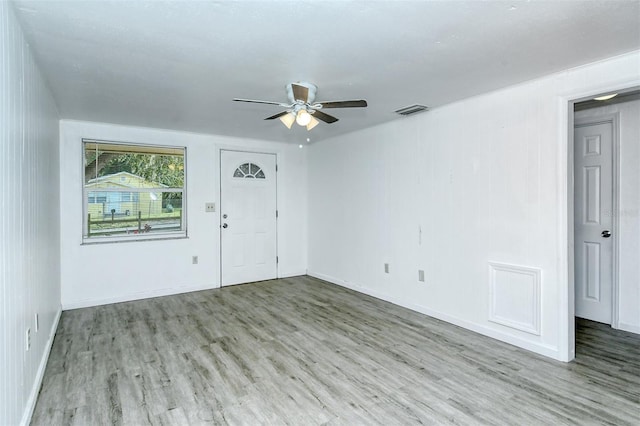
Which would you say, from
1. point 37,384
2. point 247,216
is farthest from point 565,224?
point 247,216

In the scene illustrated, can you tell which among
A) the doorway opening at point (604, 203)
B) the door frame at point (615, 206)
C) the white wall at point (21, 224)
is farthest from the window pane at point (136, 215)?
the door frame at point (615, 206)

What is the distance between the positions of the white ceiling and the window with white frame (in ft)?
3.86

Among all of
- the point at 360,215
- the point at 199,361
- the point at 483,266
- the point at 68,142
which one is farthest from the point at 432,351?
the point at 68,142

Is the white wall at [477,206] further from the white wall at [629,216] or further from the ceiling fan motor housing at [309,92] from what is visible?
the ceiling fan motor housing at [309,92]

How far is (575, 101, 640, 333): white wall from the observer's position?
3447 mm

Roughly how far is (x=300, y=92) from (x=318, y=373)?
2.18 m

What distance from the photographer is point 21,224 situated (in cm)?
209

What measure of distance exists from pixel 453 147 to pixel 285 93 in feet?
6.08

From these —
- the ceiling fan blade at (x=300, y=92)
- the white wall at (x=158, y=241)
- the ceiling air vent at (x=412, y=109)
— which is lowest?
the white wall at (x=158, y=241)

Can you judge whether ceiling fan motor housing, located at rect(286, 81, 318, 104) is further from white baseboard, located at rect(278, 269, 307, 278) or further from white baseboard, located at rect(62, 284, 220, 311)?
white baseboard, located at rect(278, 269, 307, 278)

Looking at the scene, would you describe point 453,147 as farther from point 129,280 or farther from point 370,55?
point 129,280

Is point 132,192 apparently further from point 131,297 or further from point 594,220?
point 594,220

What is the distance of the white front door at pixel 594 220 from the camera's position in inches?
145

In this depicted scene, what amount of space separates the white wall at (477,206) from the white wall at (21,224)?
3.55m
